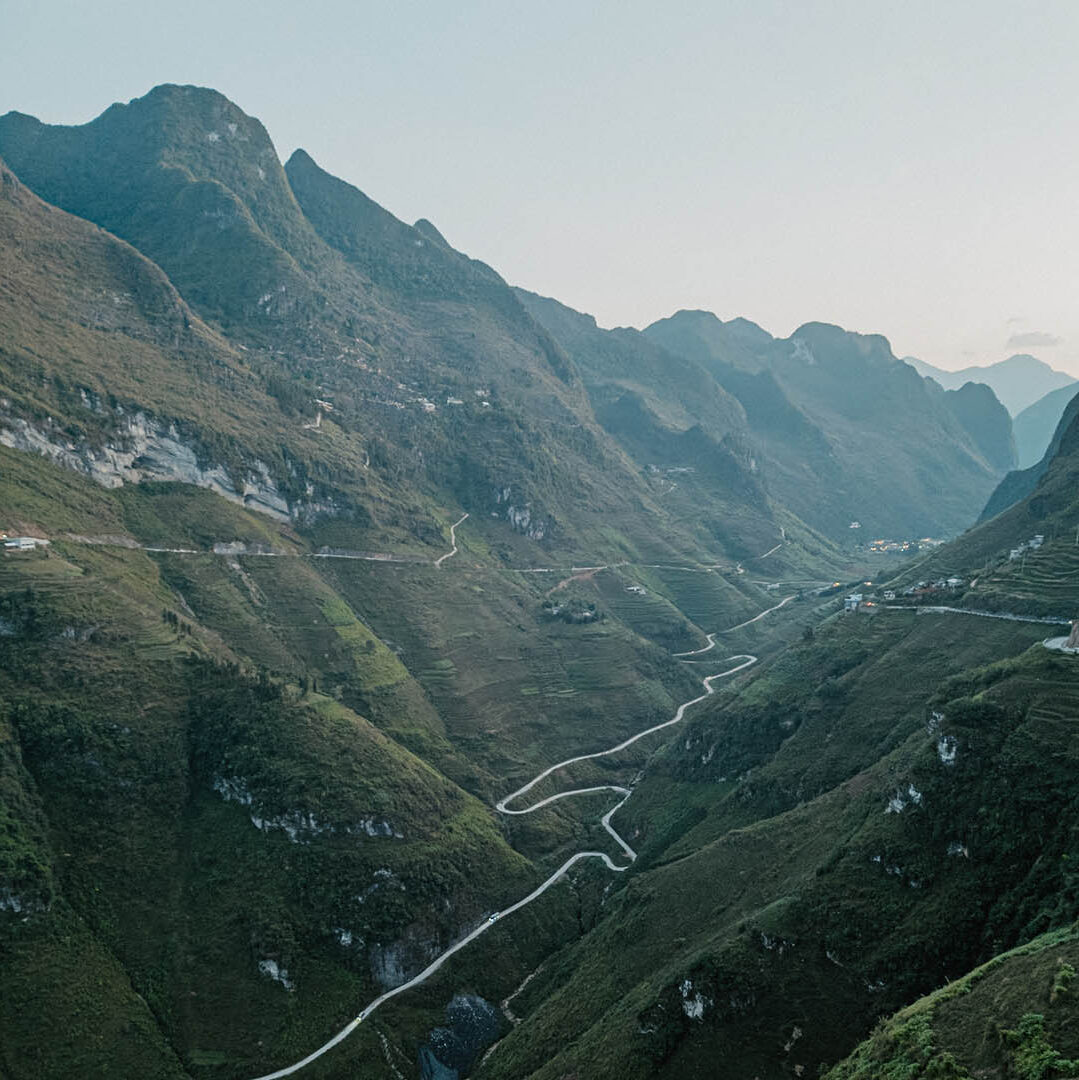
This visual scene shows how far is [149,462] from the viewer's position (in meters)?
176

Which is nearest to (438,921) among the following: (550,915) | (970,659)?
(550,915)

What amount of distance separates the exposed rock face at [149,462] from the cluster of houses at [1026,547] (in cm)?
14418

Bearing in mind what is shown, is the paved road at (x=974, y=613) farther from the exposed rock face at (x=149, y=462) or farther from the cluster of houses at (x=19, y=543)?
the cluster of houses at (x=19, y=543)

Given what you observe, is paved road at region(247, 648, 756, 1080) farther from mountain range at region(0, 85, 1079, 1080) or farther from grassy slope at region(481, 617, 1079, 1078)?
grassy slope at region(481, 617, 1079, 1078)

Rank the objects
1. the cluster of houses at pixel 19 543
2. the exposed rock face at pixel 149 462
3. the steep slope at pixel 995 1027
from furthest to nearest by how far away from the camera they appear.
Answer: the exposed rock face at pixel 149 462 < the cluster of houses at pixel 19 543 < the steep slope at pixel 995 1027

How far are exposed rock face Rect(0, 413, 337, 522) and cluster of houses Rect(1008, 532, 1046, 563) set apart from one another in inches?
5676

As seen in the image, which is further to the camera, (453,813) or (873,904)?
(453,813)

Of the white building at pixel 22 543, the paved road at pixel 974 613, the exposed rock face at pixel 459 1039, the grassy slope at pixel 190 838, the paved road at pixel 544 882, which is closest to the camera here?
the grassy slope at pixel 190 838

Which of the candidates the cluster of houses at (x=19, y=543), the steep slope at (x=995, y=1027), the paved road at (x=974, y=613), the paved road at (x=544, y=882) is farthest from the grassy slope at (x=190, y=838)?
the paved road at (x=974, y=613)

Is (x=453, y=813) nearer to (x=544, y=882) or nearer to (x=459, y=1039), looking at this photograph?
(x=544, y=882)

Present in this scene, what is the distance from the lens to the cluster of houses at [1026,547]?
481 feet

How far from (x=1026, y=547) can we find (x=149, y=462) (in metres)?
170

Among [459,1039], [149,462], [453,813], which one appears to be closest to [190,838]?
[453,813]

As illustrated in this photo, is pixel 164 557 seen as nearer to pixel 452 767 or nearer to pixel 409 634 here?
pixel 409 634
